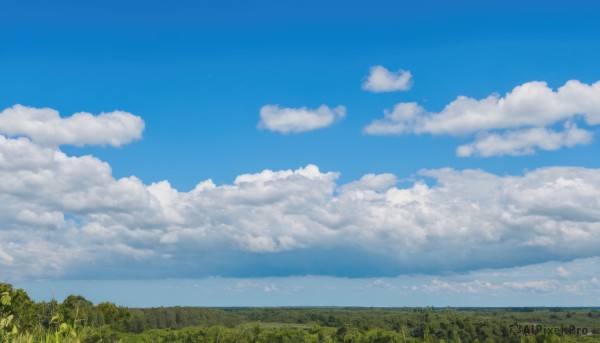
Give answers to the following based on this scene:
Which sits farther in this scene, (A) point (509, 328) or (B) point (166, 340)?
(A) point (509, 328)

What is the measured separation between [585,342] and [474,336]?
7165 cm

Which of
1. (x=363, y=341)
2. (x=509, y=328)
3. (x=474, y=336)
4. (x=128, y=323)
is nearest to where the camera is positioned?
(x=363, y=341)

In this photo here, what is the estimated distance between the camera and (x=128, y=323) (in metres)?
156

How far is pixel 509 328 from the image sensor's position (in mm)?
197625

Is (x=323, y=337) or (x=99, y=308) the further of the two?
(x=99, y=308)

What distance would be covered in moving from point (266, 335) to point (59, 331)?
306ft

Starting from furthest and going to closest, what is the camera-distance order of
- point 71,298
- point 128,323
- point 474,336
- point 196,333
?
point 474,336
point 128,323
point 71,298
point 196,333

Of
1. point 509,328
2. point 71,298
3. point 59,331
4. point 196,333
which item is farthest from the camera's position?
point 509,328

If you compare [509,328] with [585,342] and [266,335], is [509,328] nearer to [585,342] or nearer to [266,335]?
[585,342]

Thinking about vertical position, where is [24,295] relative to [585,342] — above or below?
above

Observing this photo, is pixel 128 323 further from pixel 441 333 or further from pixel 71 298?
pixel 441 333

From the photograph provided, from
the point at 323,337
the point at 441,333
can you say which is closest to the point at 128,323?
the point at 323,337

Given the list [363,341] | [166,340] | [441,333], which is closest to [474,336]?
→ [441,333]

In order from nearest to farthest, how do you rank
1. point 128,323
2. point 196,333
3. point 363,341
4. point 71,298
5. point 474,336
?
point 363,341, point 196,333, point 71,298, point 128,323, point 474,336
